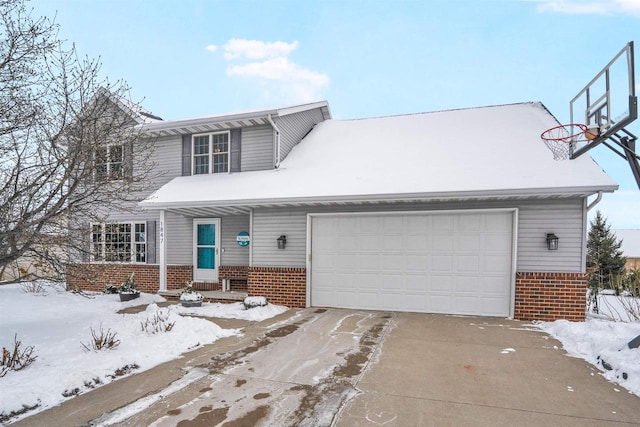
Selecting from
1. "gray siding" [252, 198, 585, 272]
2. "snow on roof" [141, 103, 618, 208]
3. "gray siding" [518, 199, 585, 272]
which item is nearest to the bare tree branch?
"snow on roof" [141, 103, 618, 208]

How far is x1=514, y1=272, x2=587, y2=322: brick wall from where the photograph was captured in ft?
24.5

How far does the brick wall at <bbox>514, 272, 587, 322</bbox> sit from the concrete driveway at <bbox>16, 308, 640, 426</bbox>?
4.33ft

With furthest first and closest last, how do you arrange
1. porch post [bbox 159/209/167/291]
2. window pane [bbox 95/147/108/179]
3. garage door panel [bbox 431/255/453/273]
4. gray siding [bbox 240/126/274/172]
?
gray siding [bbox 240/126/274/172]
porch post [bbox 159/209/167/291]
garage door panel [bbox 431/255/453/273]
window pane [bbox 95/147/108/179]

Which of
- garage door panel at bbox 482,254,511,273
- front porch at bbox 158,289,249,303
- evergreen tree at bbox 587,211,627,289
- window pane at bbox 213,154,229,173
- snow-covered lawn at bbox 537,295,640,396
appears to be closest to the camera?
snow-covered lawn at bbox 537,295,640,396

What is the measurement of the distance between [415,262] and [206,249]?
21.6ft

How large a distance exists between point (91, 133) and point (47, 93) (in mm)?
972

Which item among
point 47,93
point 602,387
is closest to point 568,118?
point 602,387

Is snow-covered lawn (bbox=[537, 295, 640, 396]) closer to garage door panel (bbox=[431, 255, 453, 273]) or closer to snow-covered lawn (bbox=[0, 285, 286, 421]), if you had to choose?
garage door panel (bbox=[431, 255, 453, 273])

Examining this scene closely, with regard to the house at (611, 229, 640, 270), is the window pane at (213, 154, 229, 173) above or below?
above

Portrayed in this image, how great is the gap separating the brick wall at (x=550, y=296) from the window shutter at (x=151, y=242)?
10753 mm

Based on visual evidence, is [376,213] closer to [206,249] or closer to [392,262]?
[392,262]

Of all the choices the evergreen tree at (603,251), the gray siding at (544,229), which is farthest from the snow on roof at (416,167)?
the evergreen tree at (603,251)

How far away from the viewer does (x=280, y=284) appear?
933cm

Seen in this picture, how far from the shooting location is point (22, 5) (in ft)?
17.7
